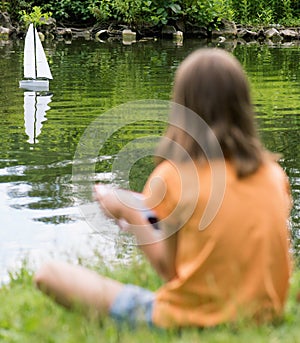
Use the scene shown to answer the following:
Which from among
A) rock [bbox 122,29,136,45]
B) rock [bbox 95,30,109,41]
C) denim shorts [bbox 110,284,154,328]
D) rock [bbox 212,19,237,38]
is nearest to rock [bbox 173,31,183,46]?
rock [bbox 122,29,136,45]

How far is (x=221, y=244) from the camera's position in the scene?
2.74 metres

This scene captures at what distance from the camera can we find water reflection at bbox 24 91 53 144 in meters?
9.53

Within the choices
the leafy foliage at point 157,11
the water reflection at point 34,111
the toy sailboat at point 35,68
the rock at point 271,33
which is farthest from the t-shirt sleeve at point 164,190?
the rock at point 271,33

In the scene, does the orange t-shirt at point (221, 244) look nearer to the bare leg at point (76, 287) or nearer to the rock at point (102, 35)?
the bare leg at point (76, 287)

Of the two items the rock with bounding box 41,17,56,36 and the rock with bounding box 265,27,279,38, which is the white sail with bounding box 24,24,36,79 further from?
the rock with bounding box 265,27,279,38

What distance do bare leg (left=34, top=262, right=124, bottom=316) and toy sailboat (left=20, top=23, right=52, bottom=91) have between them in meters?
10.2

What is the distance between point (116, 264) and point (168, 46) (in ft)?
60.4

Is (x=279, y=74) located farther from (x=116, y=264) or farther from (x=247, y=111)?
(x=247, y=111)

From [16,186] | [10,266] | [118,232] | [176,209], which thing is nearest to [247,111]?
[176,209]

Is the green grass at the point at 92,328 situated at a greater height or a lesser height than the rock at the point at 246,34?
lesser

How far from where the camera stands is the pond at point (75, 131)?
19.3 feet

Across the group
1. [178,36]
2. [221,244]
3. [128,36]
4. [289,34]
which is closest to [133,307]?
[221,244]

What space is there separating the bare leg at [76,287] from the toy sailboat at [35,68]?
10.2 meters

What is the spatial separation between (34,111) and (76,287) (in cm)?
841
